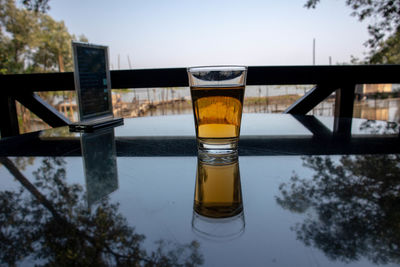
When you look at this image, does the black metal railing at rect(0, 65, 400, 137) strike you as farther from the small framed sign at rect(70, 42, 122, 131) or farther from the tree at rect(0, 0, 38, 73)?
the tree at rect(0, 0, 38, 73)

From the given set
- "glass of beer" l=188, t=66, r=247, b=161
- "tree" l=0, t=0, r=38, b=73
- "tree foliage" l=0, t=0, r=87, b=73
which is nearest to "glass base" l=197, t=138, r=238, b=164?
"glass of beer" l=188, t=66, r=247, b=161

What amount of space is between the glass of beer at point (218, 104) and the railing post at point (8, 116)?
168 centimetres

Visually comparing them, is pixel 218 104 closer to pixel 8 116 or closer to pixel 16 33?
pixel 8 116

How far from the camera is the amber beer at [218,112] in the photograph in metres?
0.51

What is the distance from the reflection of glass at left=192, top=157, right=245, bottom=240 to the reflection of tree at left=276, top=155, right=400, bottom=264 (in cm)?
5

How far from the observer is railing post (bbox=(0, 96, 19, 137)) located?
1.71 metres

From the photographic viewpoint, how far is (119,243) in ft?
0.72

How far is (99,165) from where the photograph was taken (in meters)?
0.49

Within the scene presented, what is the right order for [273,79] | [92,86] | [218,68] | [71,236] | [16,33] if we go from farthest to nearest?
[16,33], [273,79], [92,86], [218,68], [71,236]

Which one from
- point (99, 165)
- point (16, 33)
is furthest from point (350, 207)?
point (16, 33)

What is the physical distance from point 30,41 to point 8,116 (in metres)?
13.3

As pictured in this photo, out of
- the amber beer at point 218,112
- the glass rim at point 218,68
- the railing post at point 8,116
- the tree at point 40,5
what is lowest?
the railing post at point 8,116

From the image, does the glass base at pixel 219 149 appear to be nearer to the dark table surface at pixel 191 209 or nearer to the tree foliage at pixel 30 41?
the dark table surface at pixel 191 209

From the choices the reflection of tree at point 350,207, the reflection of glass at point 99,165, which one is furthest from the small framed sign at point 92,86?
the reflection of tree at point 350,207
